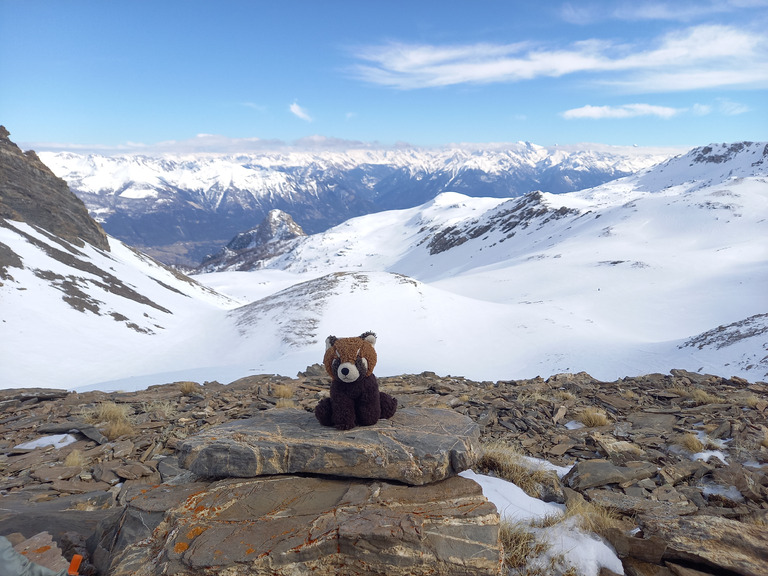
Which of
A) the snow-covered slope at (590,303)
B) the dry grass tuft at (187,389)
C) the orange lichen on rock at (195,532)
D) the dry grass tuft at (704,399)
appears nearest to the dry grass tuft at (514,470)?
the orange lichen on rock at (195,532)

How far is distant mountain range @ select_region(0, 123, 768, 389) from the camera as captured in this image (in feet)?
64.2

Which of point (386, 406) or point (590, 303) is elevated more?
point (386, 406)

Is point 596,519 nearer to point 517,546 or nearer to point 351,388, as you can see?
point 517,546

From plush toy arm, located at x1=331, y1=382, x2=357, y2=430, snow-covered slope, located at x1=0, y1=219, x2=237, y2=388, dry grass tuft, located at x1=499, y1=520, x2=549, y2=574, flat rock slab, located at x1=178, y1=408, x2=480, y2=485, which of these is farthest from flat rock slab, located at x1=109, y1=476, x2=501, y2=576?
snow-covered slope, located at x1=0, y1=219, x2=237, y2=388

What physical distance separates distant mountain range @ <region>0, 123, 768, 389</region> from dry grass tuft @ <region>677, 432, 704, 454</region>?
9.32 m

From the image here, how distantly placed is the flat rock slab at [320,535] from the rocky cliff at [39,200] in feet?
171

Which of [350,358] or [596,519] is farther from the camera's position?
[350,358]

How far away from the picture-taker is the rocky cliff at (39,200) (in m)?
45.7

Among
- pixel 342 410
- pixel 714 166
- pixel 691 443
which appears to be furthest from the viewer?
pixel 714 166

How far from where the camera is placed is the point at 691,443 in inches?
273

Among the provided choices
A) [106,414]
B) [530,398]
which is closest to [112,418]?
[106,414]

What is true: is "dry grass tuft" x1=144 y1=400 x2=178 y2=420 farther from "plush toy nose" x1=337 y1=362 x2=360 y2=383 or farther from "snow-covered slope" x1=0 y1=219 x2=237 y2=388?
"snow-covered slope" x1=0 y1=219 x2=237 y2=388

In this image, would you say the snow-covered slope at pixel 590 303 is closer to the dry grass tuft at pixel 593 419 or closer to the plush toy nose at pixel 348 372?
the dry grass tuft at pixel 593 419

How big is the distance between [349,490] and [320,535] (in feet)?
2.73
